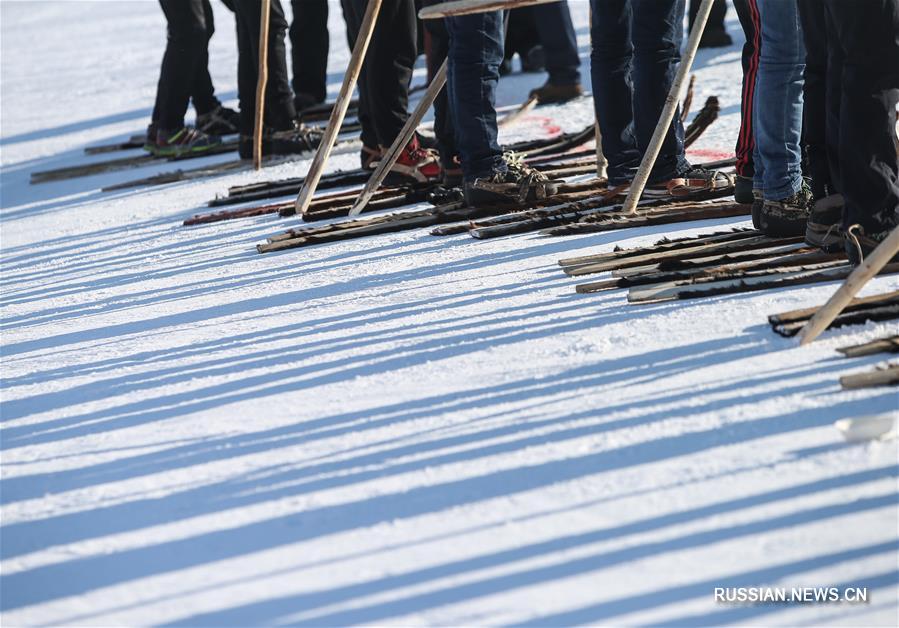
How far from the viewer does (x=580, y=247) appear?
14.9 feet

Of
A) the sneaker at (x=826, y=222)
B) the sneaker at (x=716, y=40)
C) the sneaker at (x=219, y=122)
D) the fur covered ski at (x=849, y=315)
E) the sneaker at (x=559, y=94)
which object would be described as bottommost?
the sneaker at (x=716, y=40)

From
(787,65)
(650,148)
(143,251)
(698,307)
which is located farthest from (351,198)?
(698,307)

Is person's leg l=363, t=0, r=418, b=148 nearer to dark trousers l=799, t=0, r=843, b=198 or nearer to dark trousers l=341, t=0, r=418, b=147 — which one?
dark trousers l=341, t=0, r=418, b=147

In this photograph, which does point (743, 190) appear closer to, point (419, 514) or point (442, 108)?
point (442, 108)

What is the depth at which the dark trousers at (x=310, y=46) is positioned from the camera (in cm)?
921

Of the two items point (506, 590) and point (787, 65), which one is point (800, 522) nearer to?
point (506, 590)

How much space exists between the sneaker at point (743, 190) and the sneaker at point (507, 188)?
0.90 m

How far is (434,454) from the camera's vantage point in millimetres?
2779

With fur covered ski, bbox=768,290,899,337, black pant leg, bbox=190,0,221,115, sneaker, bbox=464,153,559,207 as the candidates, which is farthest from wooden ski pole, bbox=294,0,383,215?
black pant leg, bbox=190,0,221,115

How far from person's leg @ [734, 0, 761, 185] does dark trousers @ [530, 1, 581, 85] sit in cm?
427

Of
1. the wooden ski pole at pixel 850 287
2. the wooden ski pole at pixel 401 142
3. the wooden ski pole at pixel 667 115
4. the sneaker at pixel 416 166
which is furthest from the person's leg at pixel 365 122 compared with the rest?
the wooden ski pole at pixel 850 287

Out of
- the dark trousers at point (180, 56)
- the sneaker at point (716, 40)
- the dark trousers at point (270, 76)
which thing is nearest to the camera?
the dark trousers at point (270, 76)

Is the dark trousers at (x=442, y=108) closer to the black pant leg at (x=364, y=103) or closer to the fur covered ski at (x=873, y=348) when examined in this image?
the black pant leg at (x=364, y=103)

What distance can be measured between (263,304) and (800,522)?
2428 millimetres
